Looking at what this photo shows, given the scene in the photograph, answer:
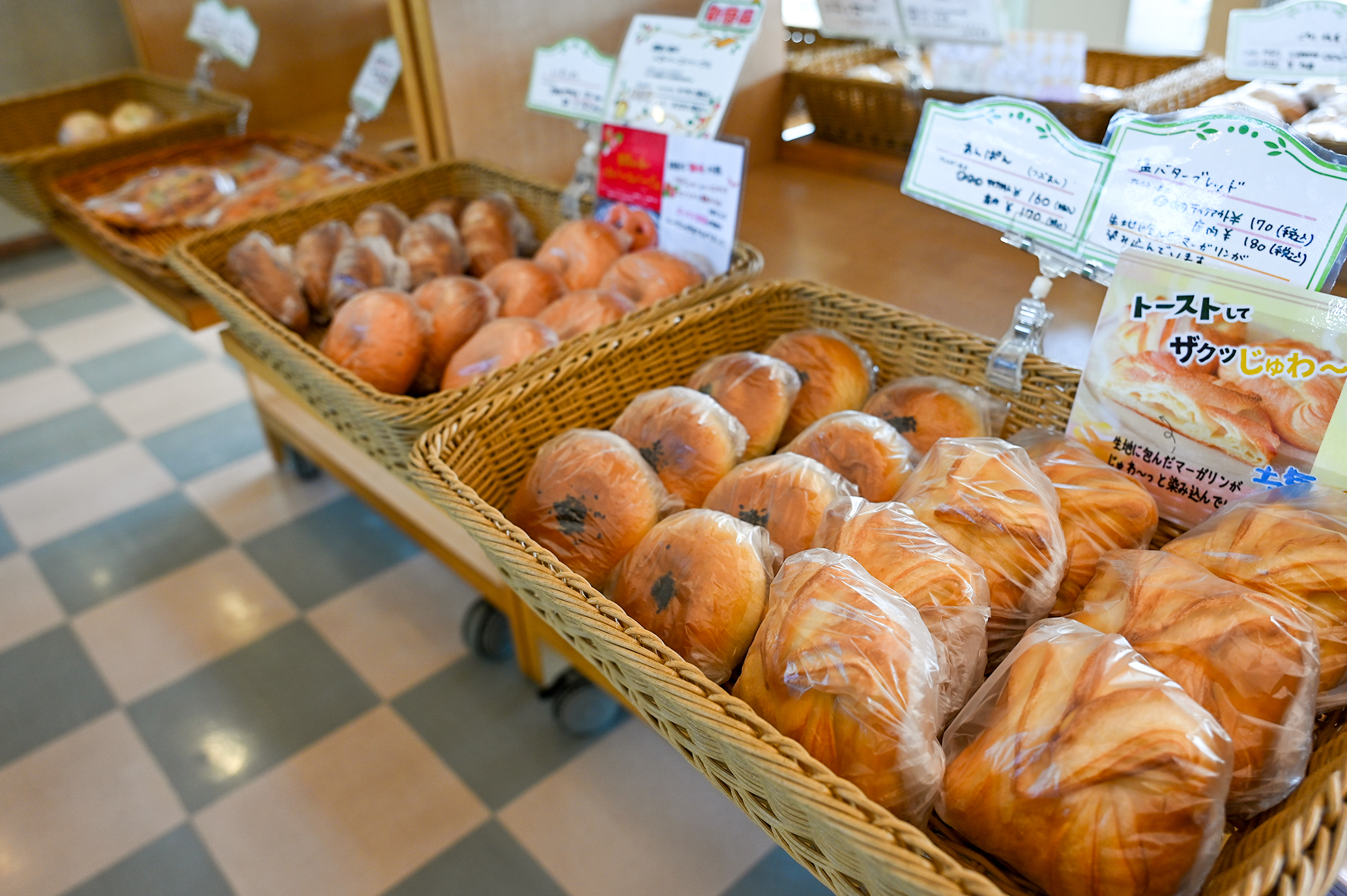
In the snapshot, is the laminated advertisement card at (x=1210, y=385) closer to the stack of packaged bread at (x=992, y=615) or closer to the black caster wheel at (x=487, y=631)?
the stack of packaged bread at (x=992, y=615)

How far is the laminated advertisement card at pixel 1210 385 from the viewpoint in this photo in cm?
78

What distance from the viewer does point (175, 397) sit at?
2871 mm

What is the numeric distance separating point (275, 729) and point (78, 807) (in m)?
0.35

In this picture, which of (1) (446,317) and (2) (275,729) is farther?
(2) (275,729)

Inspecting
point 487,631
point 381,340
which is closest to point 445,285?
point 381,340

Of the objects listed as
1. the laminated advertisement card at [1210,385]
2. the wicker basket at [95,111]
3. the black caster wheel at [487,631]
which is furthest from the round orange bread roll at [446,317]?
the wicker basket at [95,111]

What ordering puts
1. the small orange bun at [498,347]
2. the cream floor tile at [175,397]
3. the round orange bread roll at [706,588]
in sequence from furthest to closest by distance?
the cream floor tile at [175,397], the small orange bun at [498,347], the round orange bread roll at [706,588]

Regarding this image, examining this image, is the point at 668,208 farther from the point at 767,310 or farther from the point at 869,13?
the point at 869,13

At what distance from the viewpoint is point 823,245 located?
→ 1641 mm

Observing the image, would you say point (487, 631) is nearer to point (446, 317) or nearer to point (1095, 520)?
point (446, 317)

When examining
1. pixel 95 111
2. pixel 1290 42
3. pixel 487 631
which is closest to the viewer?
pixel 1290 42

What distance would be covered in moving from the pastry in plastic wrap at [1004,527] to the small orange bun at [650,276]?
64cm

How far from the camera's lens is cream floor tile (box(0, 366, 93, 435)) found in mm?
2760

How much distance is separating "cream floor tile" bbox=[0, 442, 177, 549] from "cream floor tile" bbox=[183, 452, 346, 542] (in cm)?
12
